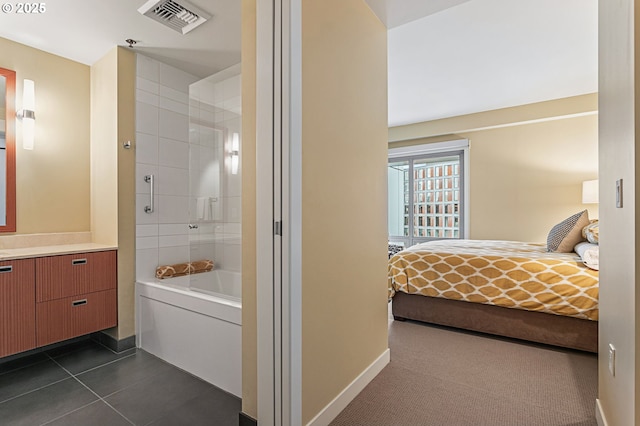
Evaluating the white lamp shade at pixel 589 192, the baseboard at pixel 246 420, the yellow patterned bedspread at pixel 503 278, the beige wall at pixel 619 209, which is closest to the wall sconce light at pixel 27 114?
the baseboard at pixel 246 420

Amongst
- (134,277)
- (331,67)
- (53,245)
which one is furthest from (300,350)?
(53,245)

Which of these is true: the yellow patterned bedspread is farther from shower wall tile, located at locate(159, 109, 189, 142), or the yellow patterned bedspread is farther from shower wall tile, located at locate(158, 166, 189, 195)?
shower wall tile, located at locate(159, 109, 189, 142)

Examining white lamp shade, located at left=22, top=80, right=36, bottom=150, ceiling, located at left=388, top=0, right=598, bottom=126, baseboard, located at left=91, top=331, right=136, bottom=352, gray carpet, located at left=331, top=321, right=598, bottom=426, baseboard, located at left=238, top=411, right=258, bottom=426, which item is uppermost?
ceiling, located at left=388, top=0, right=598, bottom=126

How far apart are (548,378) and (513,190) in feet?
10.8

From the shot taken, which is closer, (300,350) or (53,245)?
(300,350)

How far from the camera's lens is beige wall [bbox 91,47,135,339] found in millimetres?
2584

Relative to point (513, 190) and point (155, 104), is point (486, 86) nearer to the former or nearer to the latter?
point (513, 190)

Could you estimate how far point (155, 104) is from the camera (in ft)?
9.24

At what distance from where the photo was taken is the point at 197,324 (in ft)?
7.02

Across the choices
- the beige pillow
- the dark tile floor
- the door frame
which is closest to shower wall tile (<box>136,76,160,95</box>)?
the door frame

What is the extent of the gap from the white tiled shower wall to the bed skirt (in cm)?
175

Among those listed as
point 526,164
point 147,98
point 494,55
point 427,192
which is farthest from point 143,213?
point 526,164

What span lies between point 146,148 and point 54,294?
125cm

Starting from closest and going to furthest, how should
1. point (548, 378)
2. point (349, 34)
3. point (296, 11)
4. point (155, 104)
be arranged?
point (296, 11)
point (349, 34)
point (548, 378)
point (155, 104)
